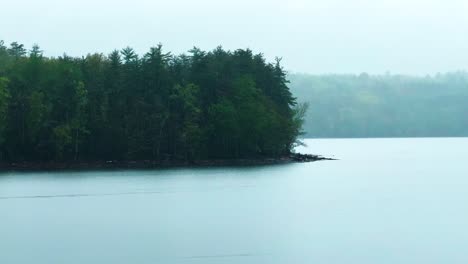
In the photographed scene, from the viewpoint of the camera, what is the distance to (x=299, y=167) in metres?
99.6

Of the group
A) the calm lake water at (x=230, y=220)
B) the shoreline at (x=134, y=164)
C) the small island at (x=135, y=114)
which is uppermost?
the small island at (x=135, y=114)

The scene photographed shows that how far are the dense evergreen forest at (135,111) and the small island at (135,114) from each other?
0.13m

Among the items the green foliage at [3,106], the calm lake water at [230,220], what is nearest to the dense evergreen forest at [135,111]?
the green foliage at [3,106]

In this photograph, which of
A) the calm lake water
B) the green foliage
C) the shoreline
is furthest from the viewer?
the shoreline

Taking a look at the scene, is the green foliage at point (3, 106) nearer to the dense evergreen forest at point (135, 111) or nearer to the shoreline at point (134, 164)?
the dense evergreen forest at point (135, 111)

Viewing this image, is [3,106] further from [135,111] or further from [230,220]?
[230,220]

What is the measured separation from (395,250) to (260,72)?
262 ft

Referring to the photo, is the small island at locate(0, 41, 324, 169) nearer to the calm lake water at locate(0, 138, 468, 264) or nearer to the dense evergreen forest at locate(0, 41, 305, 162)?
the dense evergreen forest at locate(0, 41, 305, 162)

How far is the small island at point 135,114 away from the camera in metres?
94.8

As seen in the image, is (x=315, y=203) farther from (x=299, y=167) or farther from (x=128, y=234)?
(x=299, y=167)

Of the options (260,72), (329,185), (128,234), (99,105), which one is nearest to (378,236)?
(128,234)

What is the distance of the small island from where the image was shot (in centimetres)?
9475

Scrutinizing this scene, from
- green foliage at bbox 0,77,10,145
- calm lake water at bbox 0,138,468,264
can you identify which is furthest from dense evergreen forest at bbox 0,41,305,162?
calm lake water at bbox 0,138,468,264

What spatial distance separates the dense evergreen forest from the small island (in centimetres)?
13
